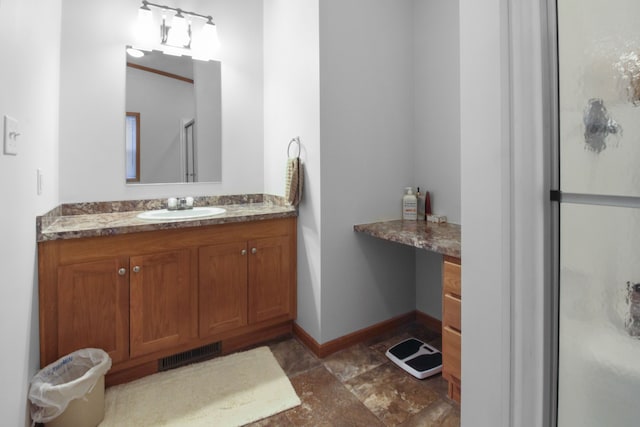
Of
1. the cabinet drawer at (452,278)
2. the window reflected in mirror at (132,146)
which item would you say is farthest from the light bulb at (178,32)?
the cabinet drawer at (452,278)

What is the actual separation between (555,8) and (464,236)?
574mm

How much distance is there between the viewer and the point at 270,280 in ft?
7.07

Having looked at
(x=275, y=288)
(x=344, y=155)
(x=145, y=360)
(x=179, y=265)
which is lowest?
(x=145, y=360)

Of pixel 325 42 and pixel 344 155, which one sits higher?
pixel 325 42

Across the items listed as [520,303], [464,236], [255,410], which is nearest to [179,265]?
[255,410]

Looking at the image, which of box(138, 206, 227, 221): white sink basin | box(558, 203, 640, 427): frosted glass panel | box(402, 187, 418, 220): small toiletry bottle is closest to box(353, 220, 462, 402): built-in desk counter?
box(402, 187, 418, 220): small toiletry bottle

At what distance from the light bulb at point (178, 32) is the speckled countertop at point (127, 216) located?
1.10 m

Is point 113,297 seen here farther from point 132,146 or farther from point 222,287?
point 132,146

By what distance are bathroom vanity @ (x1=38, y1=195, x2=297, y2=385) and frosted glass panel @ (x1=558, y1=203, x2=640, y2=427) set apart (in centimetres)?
165

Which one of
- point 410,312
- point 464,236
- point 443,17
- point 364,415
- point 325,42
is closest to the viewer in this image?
point 464,236

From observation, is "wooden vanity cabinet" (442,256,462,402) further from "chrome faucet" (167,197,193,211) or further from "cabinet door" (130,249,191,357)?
"chrome faucet" (167,197,193,211)

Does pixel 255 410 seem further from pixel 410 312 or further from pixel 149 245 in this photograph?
pixel 410 312

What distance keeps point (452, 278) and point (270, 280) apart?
3.84 feet

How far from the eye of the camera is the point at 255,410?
5.12 feet
